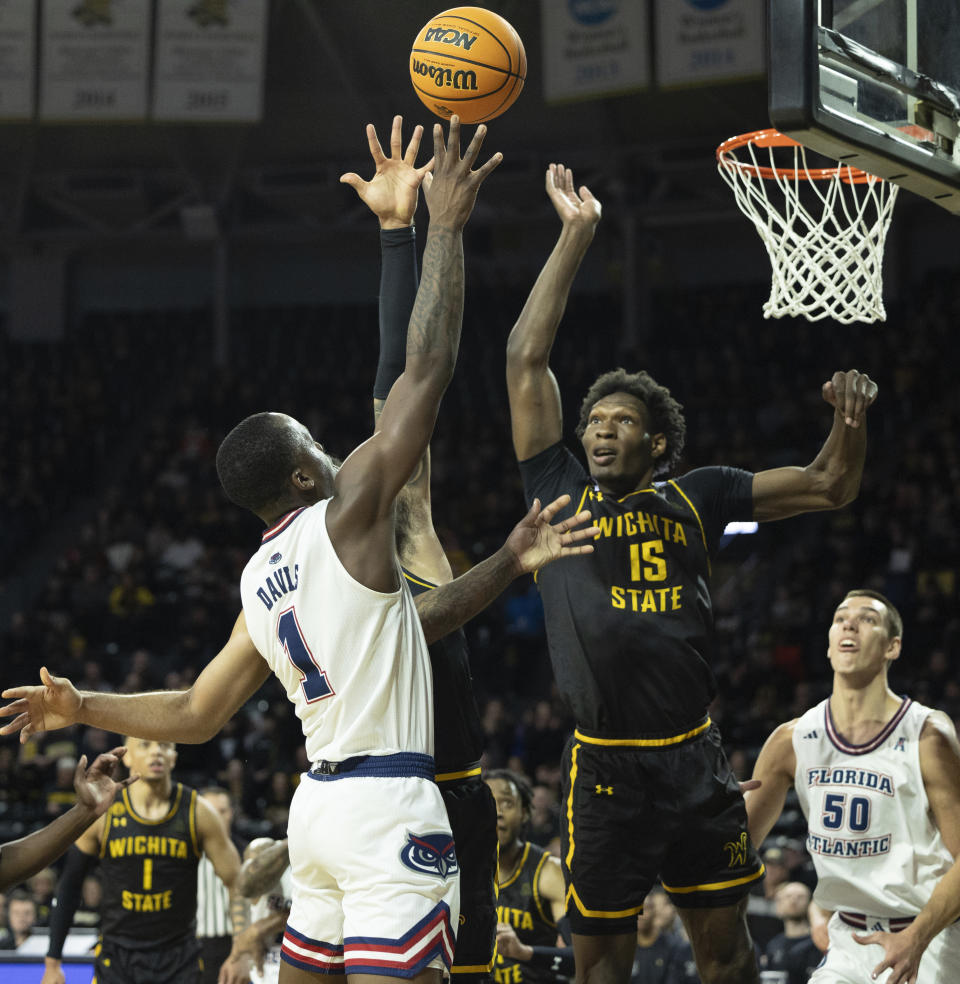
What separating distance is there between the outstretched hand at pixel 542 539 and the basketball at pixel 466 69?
5.71 feet

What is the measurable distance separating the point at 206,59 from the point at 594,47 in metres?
4.60

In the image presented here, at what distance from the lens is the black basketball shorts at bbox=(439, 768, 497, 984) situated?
415 cm

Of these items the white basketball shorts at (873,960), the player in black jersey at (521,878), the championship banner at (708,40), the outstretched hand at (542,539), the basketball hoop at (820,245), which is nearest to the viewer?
the outstretched hand at (542,539)

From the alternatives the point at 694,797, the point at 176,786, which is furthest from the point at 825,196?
the point at 176,786

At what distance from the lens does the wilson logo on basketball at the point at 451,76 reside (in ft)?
15.8

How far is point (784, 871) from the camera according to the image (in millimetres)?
8969

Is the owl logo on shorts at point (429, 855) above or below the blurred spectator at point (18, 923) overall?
above

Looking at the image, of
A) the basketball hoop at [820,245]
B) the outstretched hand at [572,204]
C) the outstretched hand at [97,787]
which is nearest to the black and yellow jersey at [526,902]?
the basketball hoop at [820,245]

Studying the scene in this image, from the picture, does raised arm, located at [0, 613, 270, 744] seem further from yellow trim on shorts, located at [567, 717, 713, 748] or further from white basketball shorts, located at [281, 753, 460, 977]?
yellow trim on shorts, located at [567, 717, 713, 748]

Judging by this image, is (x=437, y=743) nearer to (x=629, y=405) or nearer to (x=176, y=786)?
(x=629, y=405)

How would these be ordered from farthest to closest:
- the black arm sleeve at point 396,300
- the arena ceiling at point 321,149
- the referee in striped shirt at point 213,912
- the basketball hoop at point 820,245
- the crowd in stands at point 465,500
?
1. the arena ceiling at point 321,149
2. the crowd in stands at point 465,500
3. the referee in striped shirt at point 213,912
4. the basketball hoop at point 820,245
5. the black arm sleeve at point 396,300

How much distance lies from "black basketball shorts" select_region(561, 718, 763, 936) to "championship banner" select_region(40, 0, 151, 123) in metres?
13.8

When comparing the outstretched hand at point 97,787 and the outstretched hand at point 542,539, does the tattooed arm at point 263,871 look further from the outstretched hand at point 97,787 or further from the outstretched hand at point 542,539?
the outstretched hand at point 542,539

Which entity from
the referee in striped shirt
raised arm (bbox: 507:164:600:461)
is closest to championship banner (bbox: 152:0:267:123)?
the referee in striped shirt
